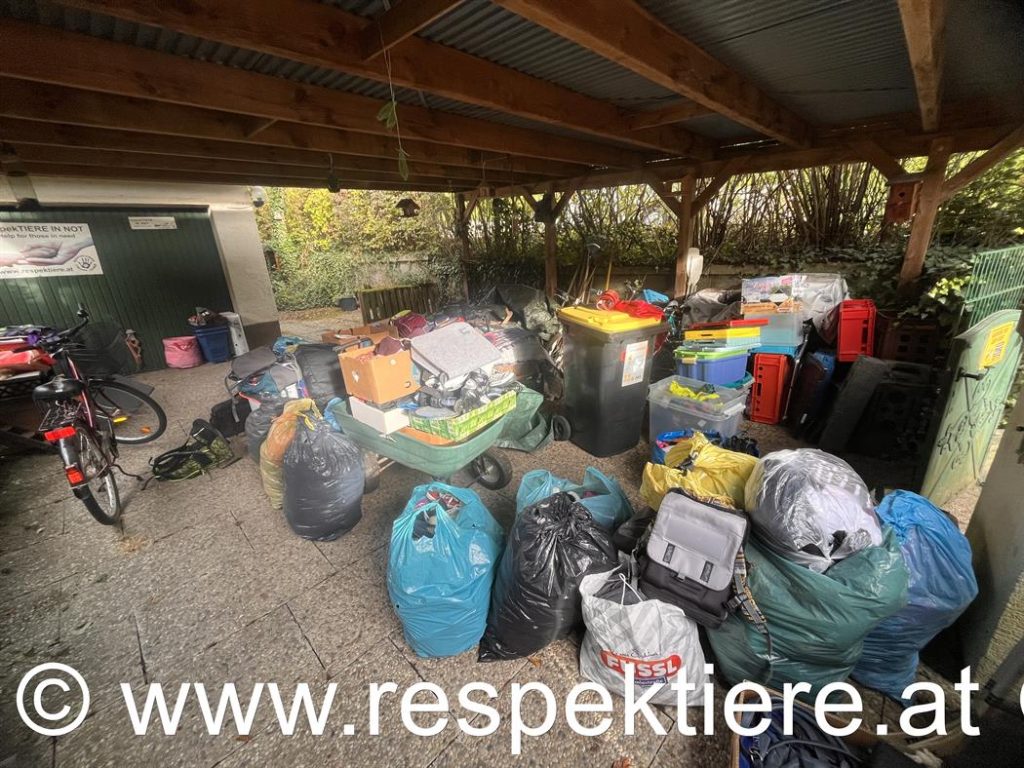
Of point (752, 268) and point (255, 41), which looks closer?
point (255, 41)

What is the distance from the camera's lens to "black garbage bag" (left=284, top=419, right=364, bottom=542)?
2.32m

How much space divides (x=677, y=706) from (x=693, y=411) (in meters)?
1.79

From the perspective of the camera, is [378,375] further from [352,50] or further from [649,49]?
[649,49]

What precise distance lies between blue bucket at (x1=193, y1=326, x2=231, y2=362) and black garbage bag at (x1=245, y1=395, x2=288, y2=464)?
451cm

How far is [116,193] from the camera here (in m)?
5.62

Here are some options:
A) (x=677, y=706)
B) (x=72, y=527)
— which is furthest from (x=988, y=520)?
(x=72, y=527)

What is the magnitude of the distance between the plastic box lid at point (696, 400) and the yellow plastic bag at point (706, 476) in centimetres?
78

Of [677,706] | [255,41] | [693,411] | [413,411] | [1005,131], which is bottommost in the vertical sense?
[677,706]

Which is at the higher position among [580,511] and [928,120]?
[928,120]

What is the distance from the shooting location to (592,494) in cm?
211

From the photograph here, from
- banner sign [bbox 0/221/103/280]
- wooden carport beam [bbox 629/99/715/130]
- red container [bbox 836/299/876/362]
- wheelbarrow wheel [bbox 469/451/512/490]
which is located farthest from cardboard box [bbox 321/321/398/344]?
banner sign [bbox 0/221/103/280]

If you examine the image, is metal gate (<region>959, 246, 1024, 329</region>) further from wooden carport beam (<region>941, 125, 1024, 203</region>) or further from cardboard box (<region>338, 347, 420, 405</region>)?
cardboard box (<region>338, 347, 420, 405</region>)

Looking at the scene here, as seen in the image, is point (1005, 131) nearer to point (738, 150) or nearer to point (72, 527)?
point (738, 150)

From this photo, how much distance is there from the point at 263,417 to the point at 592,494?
2.41 metres
